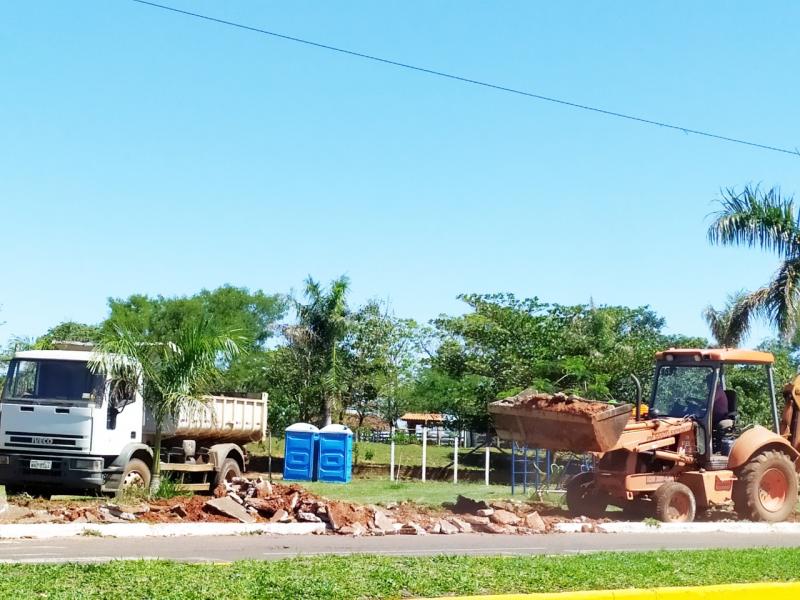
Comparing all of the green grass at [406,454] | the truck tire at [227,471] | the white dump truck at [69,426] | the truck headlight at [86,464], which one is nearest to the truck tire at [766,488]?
the truck tire at [227,471]

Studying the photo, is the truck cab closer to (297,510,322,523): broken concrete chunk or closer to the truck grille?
the truck grille

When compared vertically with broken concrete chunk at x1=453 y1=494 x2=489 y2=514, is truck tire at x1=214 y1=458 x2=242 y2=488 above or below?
above

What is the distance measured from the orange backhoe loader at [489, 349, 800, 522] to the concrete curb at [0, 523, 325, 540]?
435 cm

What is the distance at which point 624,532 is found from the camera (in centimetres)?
1642

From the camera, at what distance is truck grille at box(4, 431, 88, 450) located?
1741cm

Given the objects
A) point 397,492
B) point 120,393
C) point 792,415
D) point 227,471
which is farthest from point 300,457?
point 792,415

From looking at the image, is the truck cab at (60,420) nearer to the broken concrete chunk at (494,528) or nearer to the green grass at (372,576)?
the broken concrete chunk at (494,528)

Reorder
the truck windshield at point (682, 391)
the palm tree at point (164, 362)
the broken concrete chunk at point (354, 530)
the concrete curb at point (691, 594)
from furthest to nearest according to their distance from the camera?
the truck windshield at point (682, 391), the palm tree at point (164, 362), the broken concrete chunk at point (354, 530), the concrete curb at point (691, 594)

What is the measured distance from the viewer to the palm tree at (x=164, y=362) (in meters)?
17.6

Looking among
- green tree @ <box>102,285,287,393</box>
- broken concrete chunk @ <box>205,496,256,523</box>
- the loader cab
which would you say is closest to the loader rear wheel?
the loader cab

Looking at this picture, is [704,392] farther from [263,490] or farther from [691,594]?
[691,594]

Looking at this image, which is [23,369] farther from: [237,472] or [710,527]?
[710,527]

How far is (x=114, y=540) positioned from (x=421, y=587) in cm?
665

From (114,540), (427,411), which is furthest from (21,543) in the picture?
(427,411)
